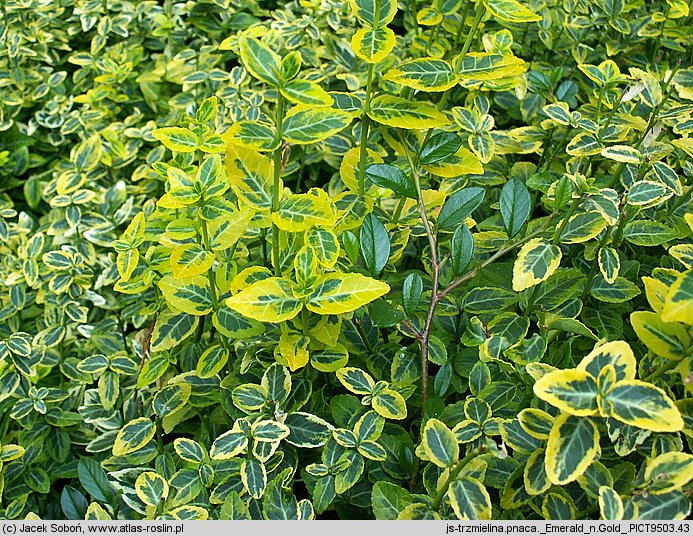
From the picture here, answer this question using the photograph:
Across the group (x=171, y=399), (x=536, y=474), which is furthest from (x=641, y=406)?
(x=171, y=399)

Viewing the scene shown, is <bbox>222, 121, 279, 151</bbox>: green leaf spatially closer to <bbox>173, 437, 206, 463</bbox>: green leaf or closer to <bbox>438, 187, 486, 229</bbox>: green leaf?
<bbox>438, 187, 486, 229</bbox>: green leaf

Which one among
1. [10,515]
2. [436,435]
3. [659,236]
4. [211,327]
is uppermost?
[659,236]

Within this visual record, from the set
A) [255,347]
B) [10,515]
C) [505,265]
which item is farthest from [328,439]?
[10,515]

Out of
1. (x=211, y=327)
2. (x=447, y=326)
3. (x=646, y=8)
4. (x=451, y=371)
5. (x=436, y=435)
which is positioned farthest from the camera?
(x=646, y=8)

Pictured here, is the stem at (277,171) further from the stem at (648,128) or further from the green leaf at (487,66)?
the stem at (648,128)

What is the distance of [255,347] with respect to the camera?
1430 mm

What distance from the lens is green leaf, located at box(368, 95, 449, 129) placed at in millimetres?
1273

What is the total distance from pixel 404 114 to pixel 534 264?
0.35 metres

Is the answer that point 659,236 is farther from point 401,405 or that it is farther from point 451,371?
point 401,405

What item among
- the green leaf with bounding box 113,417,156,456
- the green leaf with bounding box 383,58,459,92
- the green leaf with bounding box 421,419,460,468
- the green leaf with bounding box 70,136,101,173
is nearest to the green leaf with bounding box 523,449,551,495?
the green leaf with bounding box 421,419,460,468

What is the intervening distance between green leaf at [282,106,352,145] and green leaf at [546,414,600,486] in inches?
21.6

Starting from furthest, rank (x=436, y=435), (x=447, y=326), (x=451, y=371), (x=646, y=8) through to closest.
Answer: (x=646, y=8) → (x=447, y=326) → (x=451, y=371) → (x=436, y=435)

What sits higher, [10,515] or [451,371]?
[451,371]

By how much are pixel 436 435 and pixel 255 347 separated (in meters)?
0.45
